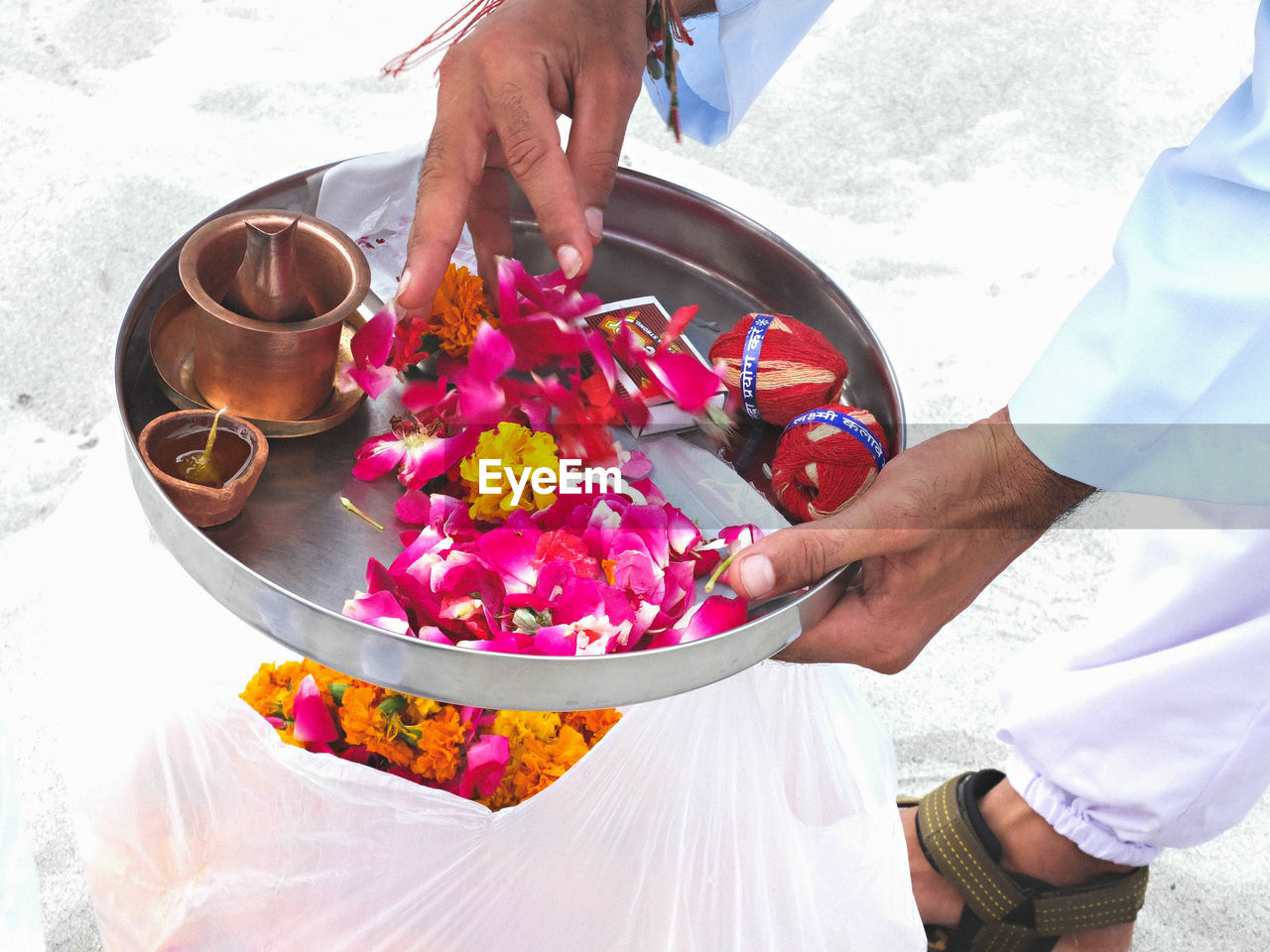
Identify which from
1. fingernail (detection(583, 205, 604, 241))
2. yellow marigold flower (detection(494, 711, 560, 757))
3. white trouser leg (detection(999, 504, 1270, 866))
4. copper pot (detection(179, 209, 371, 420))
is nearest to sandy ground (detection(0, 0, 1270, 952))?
white trouser leg (detection(999, 504, 1270, 866))

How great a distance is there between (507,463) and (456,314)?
13 centimetres

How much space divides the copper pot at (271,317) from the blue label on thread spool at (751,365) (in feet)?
0.75

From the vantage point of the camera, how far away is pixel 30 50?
67.6 inches

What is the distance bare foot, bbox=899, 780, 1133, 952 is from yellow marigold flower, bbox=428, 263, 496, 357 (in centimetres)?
61

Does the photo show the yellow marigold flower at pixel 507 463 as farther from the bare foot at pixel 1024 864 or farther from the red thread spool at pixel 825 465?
the bare foot at pixel 1024 864

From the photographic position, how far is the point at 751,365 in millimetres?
725

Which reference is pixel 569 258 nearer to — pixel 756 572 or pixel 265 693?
pixel 756 572

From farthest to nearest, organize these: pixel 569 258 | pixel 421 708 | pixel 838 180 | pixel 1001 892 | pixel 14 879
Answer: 1. pixel 838 180
2. pixel 1001 892
3. pixel 421 708
4. pixel 569 258
5. pixel 14 879

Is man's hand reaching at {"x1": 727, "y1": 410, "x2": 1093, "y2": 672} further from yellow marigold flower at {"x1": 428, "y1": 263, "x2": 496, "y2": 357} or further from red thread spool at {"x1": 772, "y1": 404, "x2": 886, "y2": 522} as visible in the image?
yellow marigold flower at {"x1": 428, "y1": 263, "x2": 496, "y2": 357}

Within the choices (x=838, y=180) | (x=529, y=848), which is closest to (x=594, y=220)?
(x=529, y=848)

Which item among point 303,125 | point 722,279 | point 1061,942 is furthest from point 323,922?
point 303,125

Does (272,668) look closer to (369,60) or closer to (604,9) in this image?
(604,9)

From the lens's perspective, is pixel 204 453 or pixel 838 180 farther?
pixel 838 180

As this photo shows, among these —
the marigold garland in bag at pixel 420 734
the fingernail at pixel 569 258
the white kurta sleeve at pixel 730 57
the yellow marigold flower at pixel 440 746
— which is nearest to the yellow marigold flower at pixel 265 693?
the marigold garland in bag at pixel 420 734
